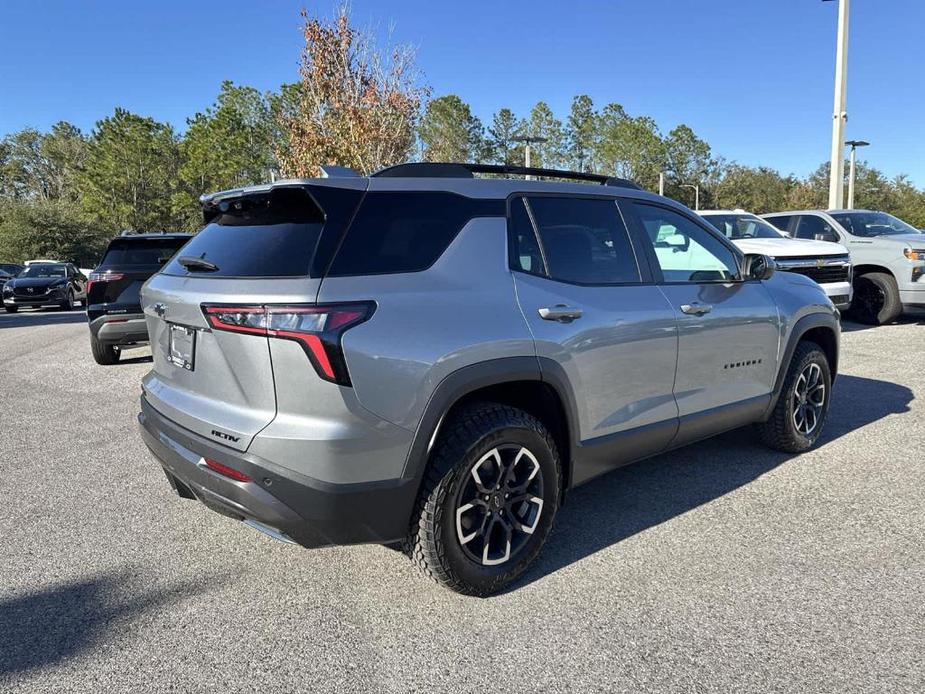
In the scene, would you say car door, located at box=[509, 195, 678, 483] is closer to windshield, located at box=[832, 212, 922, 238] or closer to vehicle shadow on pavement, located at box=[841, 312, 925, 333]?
vehicle shadow on pavement, located at box=[841, 312, 925, 333]

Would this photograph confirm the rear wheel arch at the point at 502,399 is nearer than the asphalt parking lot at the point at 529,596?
No

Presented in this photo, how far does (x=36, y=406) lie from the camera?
6.50 meters

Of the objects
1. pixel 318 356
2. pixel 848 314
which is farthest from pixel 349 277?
pixel 848 314

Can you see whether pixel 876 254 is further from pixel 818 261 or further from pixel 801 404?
pixel 801 404

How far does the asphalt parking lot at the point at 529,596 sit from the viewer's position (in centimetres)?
240

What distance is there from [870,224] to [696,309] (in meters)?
10.00

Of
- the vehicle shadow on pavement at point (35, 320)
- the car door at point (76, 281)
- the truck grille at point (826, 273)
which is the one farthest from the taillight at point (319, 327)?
the car door at point (76, 281)

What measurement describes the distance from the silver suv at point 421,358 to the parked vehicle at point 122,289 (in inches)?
227

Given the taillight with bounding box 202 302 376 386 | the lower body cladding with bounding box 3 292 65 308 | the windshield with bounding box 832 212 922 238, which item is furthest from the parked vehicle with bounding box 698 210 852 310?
the lower body cladding with bounding box 3 292 65 308

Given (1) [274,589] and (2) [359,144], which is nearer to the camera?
(1) [274,589]

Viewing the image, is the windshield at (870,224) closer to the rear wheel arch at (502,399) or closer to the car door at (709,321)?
the car door at (709,321)

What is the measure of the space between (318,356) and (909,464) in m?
4.19

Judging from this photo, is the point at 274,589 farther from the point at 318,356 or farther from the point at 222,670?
the point at 318,356

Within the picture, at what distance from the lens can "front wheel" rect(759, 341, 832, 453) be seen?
14.9 ft
